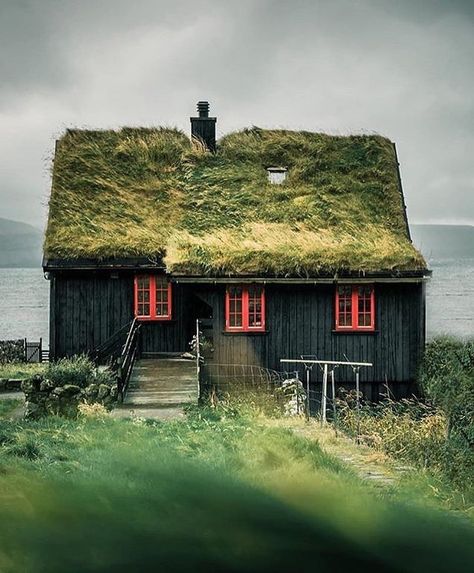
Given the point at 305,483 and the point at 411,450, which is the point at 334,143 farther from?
the point at 305,483

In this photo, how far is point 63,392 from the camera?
58.9ft

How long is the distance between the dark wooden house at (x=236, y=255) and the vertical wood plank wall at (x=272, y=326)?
0.11 ft

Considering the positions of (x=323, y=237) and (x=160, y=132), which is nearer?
(x=323, y=237)

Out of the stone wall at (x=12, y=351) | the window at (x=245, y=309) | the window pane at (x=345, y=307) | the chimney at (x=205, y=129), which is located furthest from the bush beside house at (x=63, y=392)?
the stone wall at (x=12, y=351)

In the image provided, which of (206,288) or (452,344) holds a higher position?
(206,288)

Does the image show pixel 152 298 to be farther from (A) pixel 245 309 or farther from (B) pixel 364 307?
(B) pixel 364 307

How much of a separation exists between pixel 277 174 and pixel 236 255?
6.07m

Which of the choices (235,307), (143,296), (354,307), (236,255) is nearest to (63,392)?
(235,307)

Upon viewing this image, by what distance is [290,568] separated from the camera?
25.0 ft

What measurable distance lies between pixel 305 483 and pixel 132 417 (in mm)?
Answer: 6932

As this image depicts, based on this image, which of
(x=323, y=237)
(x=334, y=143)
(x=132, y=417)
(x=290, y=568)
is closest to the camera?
(x=290, y=568)

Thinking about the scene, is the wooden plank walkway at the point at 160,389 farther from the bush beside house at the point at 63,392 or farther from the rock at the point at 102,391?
the bush beside house at the point at 63,392

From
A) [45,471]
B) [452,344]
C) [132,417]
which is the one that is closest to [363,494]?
[45,471]

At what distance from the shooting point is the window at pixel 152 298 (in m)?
25.0
